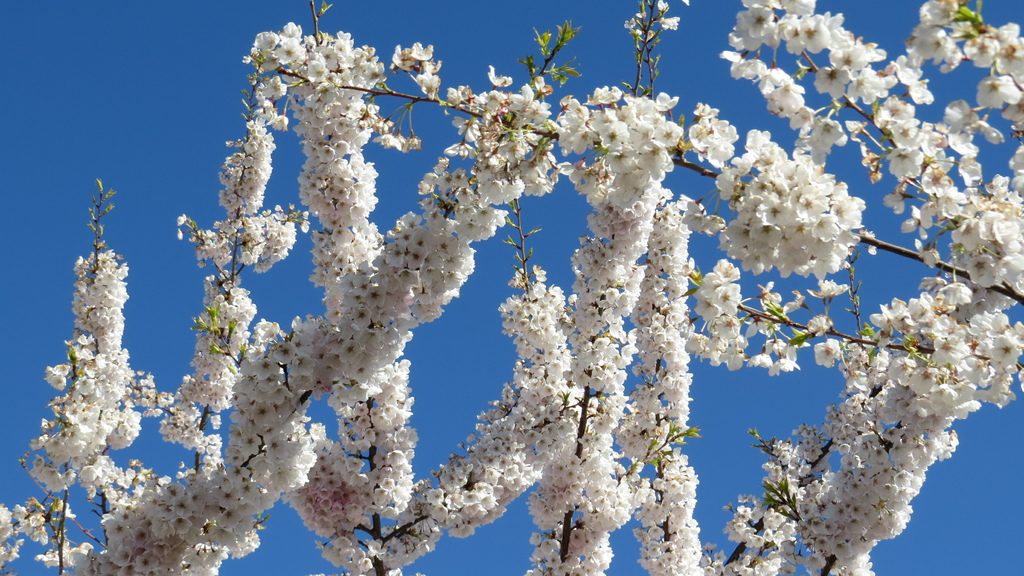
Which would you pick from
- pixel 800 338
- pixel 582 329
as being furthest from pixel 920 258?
pixel 582 329

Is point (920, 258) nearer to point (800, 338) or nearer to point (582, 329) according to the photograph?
point (800, 338)

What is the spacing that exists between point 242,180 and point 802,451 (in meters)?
7.91

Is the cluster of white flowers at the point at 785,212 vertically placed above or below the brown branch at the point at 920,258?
above

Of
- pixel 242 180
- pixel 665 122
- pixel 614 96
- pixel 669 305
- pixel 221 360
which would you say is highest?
pixel 242 180

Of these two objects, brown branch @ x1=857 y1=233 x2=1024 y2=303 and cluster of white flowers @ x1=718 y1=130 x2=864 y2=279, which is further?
brown branch @ x1=857 y1=233 x2=1024 y2=303

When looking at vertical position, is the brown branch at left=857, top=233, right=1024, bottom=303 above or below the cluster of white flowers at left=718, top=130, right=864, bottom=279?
below

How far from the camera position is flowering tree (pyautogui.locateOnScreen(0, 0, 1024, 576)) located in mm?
3971

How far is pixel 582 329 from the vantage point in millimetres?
7520

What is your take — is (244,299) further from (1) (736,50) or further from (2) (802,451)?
(1) (736,50)

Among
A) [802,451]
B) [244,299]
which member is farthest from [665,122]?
[244,299]

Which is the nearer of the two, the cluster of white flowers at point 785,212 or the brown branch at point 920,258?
the cluster of white flowers at point 785,212

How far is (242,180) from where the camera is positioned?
10.7m

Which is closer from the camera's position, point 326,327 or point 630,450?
point 326,327

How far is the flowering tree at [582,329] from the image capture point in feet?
13.0
